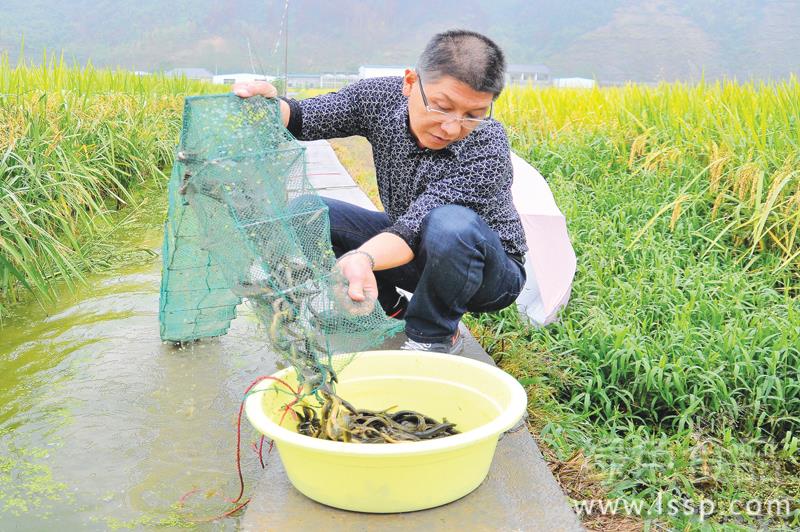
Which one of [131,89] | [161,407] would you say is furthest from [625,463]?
[131,89]

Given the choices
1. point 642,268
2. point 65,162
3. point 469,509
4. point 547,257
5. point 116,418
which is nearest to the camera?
point 469,509

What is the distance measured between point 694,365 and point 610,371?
0.89 feet

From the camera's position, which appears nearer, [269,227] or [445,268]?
[269,227]

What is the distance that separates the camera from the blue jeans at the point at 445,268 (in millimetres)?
2014

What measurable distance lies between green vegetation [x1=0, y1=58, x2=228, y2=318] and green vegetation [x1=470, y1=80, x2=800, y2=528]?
1.77m

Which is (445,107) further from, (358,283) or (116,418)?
(116,418)

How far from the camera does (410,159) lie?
2.20m

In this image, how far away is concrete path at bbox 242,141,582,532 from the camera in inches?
57.9

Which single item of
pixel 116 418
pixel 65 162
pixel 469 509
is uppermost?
pixel 65 162

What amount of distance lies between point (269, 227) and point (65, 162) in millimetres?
2290

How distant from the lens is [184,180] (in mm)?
1792

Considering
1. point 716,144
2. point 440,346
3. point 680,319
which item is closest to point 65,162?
point 440,346

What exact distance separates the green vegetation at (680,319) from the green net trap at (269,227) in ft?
2.48

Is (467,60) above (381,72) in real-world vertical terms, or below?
above
